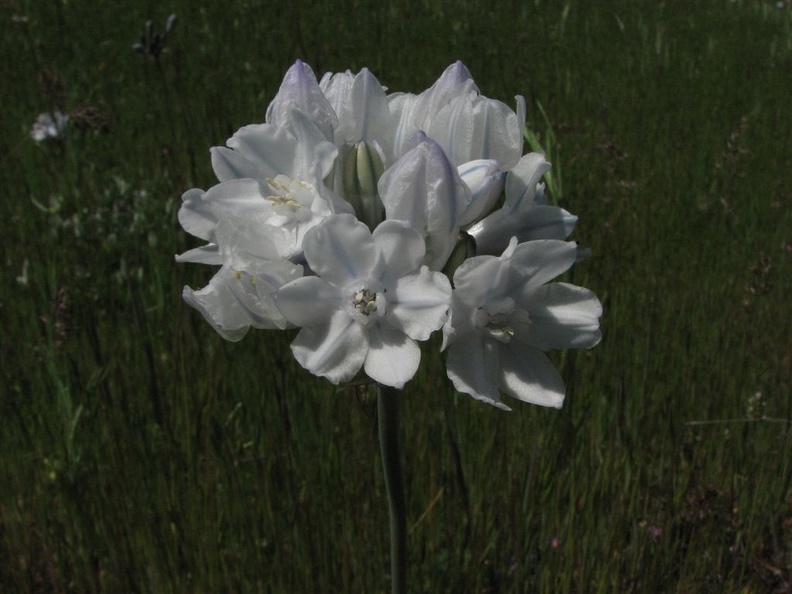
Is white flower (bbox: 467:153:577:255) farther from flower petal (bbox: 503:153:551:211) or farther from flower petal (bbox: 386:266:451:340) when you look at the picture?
flower petal (bbox: 386:266:451:340)

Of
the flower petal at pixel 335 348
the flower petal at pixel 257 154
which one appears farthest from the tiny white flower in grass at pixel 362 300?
the flower petal at pixel 257 154

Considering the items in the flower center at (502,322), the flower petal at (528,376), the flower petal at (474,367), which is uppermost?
the flower center at (502,322)

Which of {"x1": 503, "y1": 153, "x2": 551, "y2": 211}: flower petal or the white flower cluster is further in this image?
{"x1": 503, "y1": 153, "x2": 551, "y2": 211}: flower petal

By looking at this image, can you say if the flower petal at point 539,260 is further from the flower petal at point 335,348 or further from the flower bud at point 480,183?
the flower petal at point 335,348

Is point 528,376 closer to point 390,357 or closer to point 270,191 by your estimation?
point 390,357

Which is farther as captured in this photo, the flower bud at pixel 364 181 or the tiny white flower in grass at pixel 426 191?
the flower bud at pixel 364 181

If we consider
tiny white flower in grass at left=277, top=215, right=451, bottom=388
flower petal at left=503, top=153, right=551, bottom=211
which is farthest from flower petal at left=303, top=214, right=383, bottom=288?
flower petal at left=503, top=153, right=551, bottom=211

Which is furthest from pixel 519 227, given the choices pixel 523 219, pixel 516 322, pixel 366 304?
pixel 366 304
